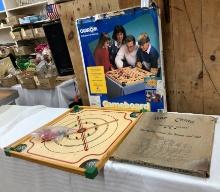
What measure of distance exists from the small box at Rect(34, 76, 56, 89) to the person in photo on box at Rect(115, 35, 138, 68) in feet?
2.42

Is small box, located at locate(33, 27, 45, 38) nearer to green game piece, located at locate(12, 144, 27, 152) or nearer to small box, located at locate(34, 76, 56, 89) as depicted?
small box, located at locate(34, 76, 56, 89)

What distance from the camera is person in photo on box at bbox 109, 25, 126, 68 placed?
1.16 meters

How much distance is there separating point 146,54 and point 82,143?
53 cm

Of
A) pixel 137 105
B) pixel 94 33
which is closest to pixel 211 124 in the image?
pixel 137 105

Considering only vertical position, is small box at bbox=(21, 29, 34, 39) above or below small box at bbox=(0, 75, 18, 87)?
above

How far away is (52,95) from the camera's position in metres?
1.87

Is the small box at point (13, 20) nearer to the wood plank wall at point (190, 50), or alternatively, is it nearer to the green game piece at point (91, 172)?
the wood plank wall at point (190, 50)

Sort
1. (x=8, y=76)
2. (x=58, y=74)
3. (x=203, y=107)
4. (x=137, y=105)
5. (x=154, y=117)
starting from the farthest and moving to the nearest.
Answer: (x=8, y=76) → (x=58, y=74) → (x=137, y=105) → (x=203, y=107) → (x=154, y=117)

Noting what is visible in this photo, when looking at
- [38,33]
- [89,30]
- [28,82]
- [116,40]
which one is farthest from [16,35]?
[116,40]

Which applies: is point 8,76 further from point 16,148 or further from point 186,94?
point 186,94

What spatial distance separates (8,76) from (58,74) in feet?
1.85

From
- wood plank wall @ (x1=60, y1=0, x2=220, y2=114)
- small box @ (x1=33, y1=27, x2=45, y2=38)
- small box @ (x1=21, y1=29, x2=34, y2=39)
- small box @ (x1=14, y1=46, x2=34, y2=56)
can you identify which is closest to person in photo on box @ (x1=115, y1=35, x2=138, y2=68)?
wood plank wall @ (x1=60, y1=0, x2=220, y2=114)

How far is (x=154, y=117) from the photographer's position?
1.01m

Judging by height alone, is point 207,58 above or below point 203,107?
above
